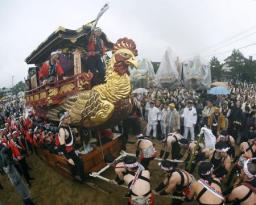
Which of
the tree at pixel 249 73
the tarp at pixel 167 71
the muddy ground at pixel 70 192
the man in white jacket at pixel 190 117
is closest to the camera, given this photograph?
the muddy ground at pixel 70 192

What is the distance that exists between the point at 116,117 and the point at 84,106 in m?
0.99

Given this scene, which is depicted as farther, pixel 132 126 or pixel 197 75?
pixel 197 75

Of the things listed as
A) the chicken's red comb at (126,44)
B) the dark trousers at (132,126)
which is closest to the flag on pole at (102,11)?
the chicken's red comb at (126,44)

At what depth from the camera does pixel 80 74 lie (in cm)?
652

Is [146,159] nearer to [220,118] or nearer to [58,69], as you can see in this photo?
[58,69]

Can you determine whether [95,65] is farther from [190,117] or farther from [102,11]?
[190,117]

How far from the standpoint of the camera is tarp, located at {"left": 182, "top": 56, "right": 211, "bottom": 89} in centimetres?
1694

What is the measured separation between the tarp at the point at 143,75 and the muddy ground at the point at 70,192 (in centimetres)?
1146

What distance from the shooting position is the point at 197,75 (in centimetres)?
1695

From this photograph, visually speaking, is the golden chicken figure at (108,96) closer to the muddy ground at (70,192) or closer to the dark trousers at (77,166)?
the dark trousers at (77,166)

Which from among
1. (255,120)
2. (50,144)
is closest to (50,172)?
(50,144)

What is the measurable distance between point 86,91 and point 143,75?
41.9ft

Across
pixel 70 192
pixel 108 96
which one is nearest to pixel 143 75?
pixel 108 96

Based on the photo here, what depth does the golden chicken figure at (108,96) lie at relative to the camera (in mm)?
6285
